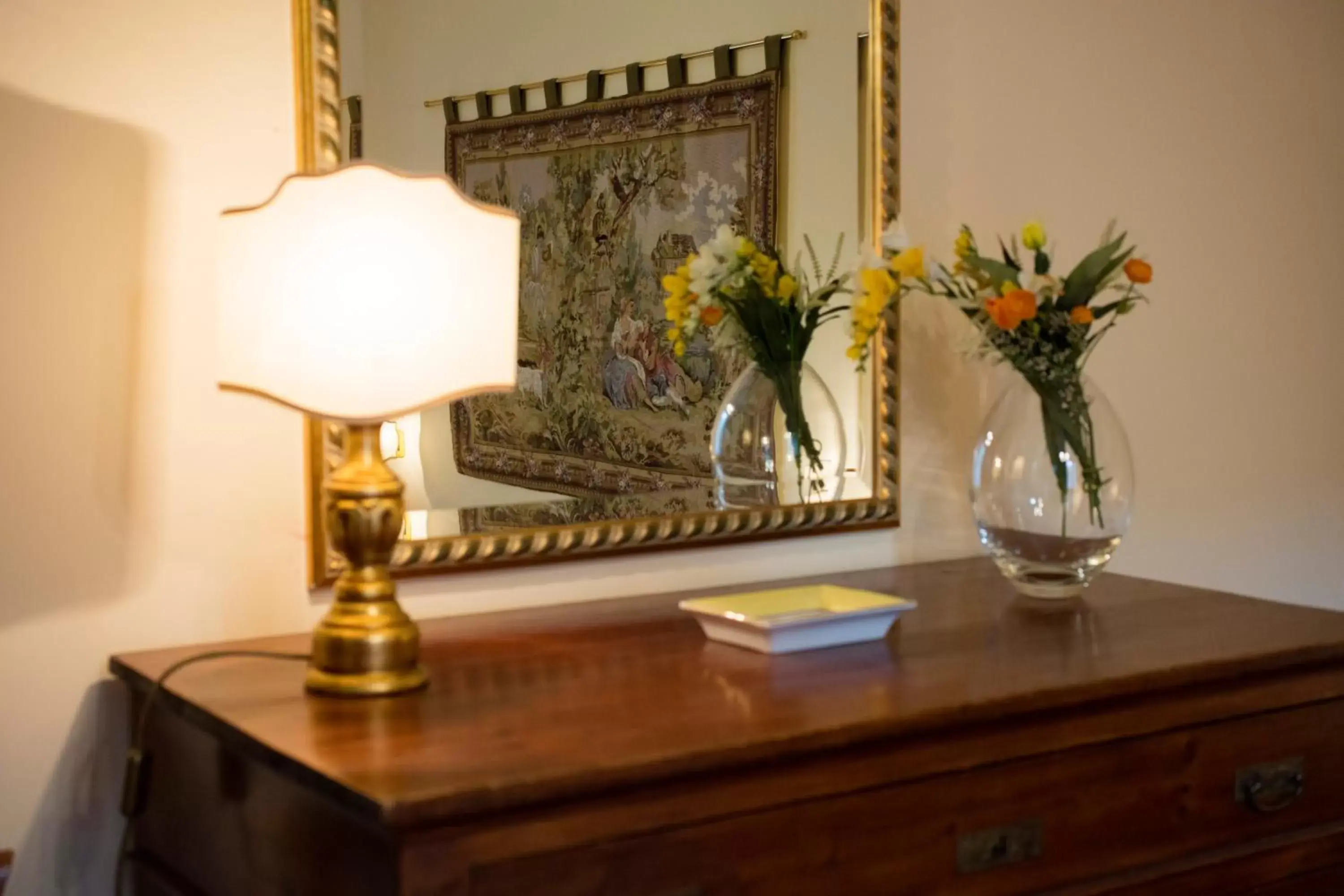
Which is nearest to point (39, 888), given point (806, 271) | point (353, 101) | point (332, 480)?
point (332, 480)

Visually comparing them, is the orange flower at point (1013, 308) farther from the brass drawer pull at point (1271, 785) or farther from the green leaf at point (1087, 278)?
the brass drawer pull at point (1271, 785)

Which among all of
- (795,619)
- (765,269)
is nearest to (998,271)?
(765,269)

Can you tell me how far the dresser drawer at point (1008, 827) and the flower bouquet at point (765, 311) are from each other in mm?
599

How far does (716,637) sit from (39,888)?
718 millimetres

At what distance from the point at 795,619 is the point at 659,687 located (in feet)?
0.64

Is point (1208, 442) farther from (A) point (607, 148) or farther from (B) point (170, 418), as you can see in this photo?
(B) point (170, 418)

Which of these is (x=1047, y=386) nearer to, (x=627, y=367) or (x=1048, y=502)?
(x=1048, y=502)

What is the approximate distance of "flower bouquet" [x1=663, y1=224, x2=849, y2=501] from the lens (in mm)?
1714

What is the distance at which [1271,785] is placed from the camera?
1.45 m

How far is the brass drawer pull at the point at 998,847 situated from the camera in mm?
1251

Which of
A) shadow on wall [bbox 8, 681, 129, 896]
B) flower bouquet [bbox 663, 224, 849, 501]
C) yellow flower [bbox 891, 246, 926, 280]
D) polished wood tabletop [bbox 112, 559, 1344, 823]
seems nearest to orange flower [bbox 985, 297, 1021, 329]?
yellow flower [bbox 891, 246, 926, 280]

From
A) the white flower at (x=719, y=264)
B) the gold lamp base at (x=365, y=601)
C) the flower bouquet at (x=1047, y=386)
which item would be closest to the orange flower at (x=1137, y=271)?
the flower bouquet at (x=1047, y=386)

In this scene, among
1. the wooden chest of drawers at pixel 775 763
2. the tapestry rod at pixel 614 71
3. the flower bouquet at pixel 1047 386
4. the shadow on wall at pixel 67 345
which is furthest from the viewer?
the flower bouquet at pixel 1047 386

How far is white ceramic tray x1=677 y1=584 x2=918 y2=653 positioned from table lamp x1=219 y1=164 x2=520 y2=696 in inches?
13.2
